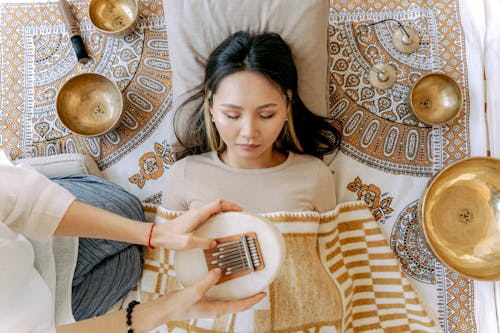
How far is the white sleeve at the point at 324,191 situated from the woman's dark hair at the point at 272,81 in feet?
0.51

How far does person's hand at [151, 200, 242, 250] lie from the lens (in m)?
1.21

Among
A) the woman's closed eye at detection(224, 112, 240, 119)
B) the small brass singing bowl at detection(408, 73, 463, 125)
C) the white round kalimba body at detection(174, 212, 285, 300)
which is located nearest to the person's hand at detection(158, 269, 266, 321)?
the white round kalimba body at detection(174, 212, 285, 300)

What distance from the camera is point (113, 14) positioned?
1.95 meters

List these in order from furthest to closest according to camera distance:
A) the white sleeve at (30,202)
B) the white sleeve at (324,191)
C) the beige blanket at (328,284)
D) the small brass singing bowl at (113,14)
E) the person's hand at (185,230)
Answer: the small brass singing bowl at (113,14) → the white sleeve at (324,191) → the beige blanket at (328,284) → the person's hand at (185,230) → the white sleeve at (30,202)

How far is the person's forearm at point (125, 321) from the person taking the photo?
44.6 inches

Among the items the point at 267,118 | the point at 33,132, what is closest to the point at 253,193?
the point at 267,118

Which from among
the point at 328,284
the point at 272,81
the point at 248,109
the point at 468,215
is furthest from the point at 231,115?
the point at 468,215

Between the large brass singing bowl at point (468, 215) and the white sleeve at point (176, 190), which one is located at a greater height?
the white sleeve at point (176, 190)

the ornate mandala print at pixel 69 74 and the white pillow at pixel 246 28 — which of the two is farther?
the ornate mandala print at pixel 69 74

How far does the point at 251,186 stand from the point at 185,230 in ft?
1.45

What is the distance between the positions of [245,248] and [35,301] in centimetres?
72

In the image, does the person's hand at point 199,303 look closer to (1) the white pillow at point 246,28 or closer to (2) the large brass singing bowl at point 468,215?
(1) the white pillow at point 246,28

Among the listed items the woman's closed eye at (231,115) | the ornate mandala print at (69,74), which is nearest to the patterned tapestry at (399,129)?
the woman's closed eye at (231,115)

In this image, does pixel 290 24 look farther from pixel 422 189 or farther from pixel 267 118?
pixel 422 189
